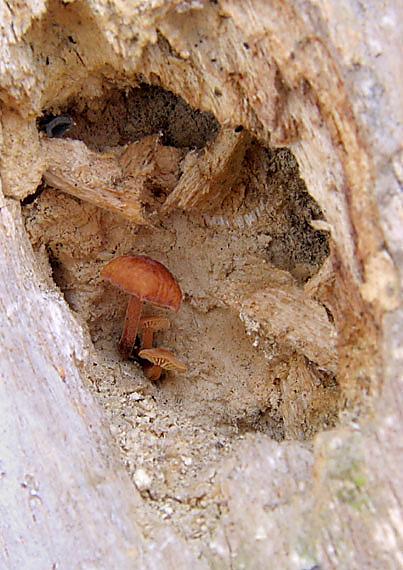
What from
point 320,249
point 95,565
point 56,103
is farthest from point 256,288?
point 95,565

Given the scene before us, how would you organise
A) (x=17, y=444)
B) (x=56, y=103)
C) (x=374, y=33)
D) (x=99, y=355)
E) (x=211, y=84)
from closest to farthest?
(x=374, y=33) < (x=17, y=444) < (x=211, y=84) < (x=56, y=103) < (x=99, y=355)

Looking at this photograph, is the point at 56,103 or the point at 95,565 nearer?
the point at 95,565

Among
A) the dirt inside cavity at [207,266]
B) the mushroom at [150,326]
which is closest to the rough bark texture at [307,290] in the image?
the dirt inside cavity at [207,266]

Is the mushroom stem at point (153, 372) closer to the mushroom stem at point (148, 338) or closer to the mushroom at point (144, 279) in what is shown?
the mushroom stem at point (148, 338)

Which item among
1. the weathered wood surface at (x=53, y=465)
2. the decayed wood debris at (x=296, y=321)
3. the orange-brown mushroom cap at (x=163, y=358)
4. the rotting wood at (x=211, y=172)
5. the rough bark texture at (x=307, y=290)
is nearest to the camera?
the rough bark texture at (x=307, y=290)

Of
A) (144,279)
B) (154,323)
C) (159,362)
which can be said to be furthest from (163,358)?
(144,279)

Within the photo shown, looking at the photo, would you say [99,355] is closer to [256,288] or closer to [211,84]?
[256,288]

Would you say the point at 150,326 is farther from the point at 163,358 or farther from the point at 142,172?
the point at 142,172
